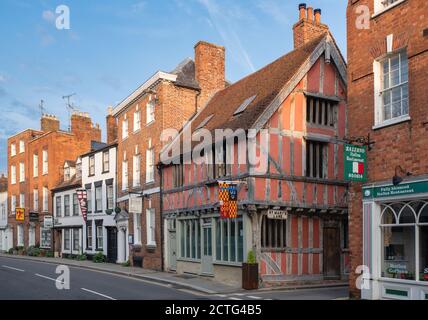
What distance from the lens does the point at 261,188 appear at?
18.6 meters

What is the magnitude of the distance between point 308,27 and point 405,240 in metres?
14.7

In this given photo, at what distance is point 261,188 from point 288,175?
138 cm

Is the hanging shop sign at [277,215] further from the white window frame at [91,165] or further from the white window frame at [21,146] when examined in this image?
the white window frame at [21,146]

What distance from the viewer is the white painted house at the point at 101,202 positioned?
31.6m

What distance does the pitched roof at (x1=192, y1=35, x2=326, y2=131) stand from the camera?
19.6m

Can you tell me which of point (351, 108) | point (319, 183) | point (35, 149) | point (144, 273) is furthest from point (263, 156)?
point (35, 149)

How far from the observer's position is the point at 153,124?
26609 millimetres

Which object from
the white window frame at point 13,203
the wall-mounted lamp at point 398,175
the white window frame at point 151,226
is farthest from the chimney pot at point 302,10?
the white window frame at point 13,203

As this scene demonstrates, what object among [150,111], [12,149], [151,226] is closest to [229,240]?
[151,226]

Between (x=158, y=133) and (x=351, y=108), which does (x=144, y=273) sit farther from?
(x=351, y=108)

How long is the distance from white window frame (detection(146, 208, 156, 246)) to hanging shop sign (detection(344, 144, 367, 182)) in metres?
15.1

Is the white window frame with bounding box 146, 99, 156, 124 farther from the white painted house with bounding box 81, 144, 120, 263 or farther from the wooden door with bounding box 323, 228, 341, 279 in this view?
the wooden door with bounding box 323, 228, 341, 279

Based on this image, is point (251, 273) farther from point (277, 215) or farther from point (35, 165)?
point (35, 165)

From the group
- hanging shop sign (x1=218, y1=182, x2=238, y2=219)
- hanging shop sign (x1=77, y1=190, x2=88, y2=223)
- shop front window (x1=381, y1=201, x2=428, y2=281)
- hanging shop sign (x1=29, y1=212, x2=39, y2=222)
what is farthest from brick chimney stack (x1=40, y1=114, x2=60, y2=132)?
shop front window (x1=381, y1=201, x2=428, y2=281)
